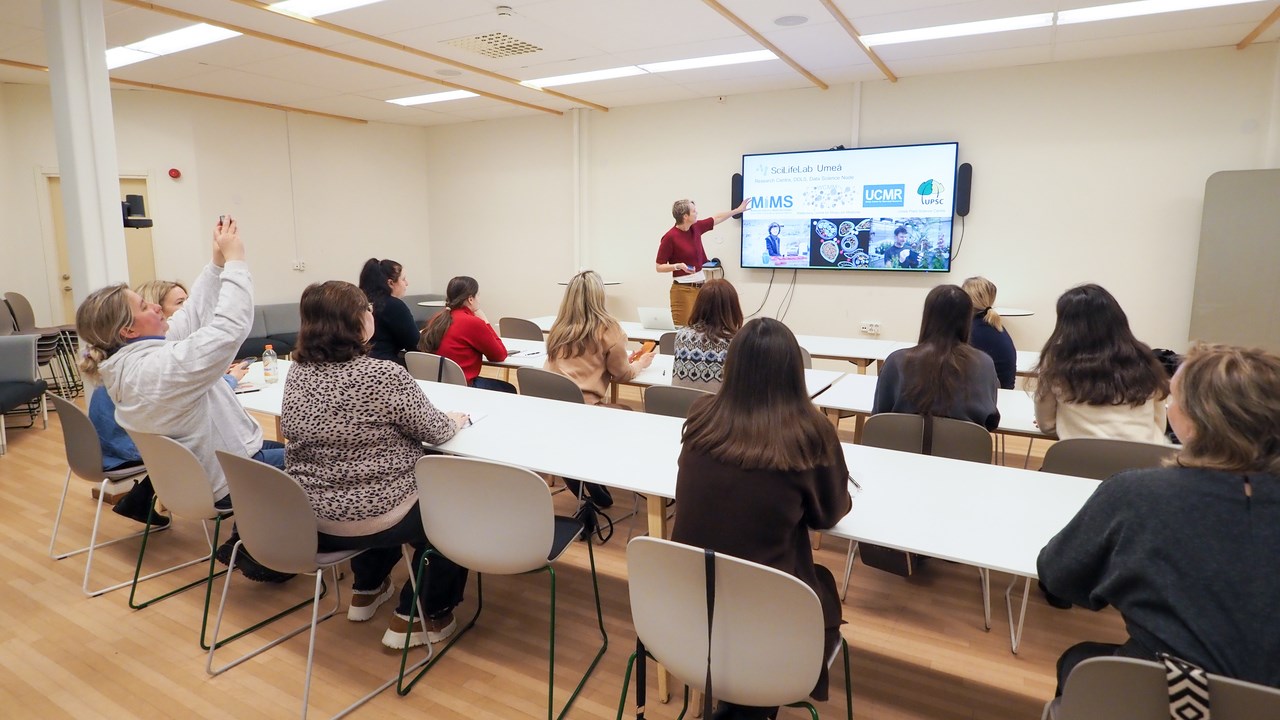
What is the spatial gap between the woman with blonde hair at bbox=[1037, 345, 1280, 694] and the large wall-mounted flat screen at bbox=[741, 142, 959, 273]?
16.9 feet

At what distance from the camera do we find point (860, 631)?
2582mm

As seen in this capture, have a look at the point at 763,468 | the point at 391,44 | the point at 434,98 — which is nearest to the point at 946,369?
the point at 763,468

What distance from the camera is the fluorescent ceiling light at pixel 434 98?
22.2 feet

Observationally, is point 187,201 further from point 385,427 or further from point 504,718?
point 504,718

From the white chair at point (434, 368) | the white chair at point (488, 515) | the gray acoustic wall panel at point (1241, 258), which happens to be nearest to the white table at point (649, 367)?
the white chair at point (434, 368)

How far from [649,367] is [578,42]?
2.46 meters

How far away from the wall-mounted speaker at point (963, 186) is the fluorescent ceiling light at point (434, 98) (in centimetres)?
443

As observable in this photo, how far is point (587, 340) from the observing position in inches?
140

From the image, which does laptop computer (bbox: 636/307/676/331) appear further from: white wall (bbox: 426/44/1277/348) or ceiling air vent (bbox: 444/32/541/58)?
ceiling air vent (bbox: 444/32/541/58)

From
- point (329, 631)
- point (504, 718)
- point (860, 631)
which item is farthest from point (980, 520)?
point (329, 631)

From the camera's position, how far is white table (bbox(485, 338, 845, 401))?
3.59 metres

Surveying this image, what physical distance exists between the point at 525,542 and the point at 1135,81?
5.82 m

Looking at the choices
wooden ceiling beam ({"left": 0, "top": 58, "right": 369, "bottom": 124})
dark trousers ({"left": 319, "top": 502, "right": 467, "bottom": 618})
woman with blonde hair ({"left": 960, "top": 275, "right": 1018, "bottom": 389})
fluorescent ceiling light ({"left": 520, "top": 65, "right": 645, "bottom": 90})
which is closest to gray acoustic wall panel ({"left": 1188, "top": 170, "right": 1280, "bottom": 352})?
woman with blonde hair ({"left": 960, "top": 275, "right": 1018, "bottom": 389})

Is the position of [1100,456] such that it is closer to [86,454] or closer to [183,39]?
[86,454]
